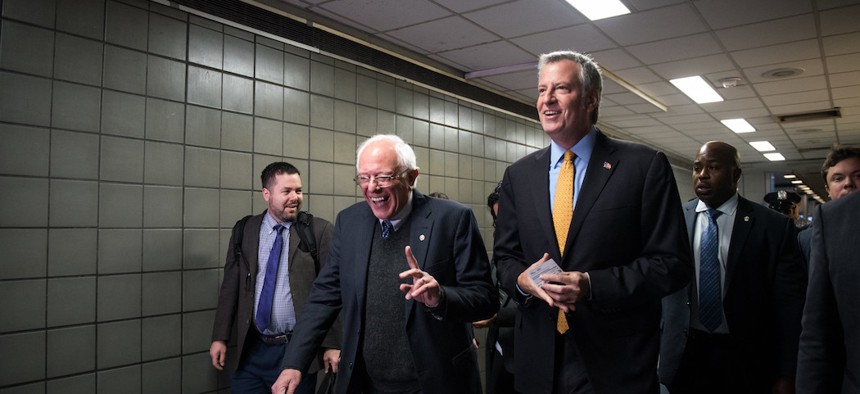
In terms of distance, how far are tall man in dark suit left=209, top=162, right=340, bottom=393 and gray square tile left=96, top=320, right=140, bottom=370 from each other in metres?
0.51

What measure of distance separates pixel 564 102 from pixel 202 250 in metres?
2.75

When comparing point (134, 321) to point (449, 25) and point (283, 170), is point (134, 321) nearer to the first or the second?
point (283, 170)

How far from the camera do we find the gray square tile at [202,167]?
3531mm

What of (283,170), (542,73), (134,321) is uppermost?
(542,73)

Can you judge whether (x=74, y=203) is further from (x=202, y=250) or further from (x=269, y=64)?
(x=269, y=64)

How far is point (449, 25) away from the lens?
177 inches

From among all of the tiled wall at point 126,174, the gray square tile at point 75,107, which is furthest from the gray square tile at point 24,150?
the gray square tile at point 75,107

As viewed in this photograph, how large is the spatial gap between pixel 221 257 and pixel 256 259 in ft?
2.40

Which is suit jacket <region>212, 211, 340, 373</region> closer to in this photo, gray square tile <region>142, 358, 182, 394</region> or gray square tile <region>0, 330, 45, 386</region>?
gray square tile <region>142, 358, 182, 394</region>

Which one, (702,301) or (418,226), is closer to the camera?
(418,226)

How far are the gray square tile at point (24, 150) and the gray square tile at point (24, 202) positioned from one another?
0.05 meters

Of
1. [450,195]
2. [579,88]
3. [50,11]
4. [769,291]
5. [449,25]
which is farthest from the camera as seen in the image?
[450,195]

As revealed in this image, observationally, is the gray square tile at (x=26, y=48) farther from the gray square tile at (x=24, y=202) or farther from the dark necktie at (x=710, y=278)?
the dark necktie at (x=710, y=278)

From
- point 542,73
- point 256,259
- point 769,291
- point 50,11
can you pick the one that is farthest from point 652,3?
point 50,11
